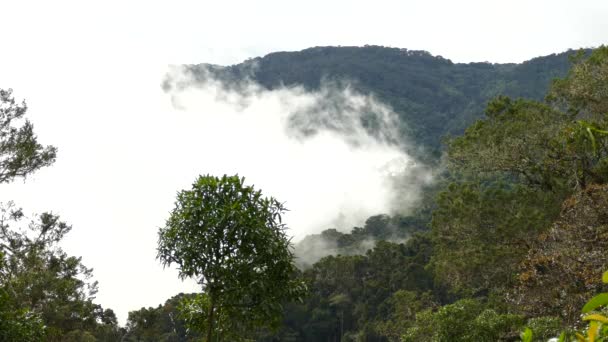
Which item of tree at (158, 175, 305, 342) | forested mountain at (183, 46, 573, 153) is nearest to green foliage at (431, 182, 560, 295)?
Result: tree at (158, 175, 305, 342)

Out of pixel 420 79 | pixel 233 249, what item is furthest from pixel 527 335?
pixel 420 79

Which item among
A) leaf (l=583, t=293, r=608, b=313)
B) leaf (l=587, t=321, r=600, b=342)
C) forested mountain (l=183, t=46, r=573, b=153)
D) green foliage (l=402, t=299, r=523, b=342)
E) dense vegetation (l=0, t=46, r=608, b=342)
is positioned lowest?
leaf (l=587, t=321, r=600, b=342)

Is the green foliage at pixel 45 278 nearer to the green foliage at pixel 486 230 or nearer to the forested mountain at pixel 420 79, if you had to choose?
Result: the green foliage at pixel 486 230

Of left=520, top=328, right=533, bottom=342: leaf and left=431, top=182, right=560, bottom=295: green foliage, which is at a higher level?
left=431, top=182, right=560, bottom=295: green foliage

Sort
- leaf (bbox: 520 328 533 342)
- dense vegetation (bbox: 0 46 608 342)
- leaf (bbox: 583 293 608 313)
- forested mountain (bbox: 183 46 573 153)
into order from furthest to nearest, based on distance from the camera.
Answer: forested mountain (bbox: 183 46 573 153)
dense vegetation (bbox: 0 46 608 342)
leaf (bbox: 520 328 533 342)
leaf (bbox: 583 293 608 313)

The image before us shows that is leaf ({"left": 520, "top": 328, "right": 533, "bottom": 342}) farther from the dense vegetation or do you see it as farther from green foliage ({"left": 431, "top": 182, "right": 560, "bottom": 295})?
green foliage ({"left": 431, "top": 182, "right": 560, "bottom": 295})

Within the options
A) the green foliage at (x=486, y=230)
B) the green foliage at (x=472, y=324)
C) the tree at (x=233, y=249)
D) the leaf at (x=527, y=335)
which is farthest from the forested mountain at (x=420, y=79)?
the leaf at (x=527, y=335)

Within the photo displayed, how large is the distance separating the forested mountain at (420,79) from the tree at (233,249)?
104m

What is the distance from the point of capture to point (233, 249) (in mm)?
7637

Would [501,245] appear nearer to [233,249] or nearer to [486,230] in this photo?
[486,230]

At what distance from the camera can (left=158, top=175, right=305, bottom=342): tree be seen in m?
7.51

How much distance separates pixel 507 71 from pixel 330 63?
6475 cm

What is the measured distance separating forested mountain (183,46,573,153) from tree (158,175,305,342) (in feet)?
341

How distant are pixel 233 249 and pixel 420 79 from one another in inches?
6446
